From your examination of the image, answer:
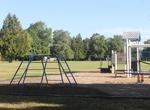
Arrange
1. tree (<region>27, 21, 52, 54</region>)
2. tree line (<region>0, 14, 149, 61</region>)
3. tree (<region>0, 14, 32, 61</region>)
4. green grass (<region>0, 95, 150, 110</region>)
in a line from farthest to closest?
1. tree line (<region>0, 14, 149, 61</region>)
2. tree (<region>27, 21, 52, 54</region>)
3. tree (<region>0, 14, 32, 61</region>)
4. green grass (<region>0, 95, 150, 110</region>)

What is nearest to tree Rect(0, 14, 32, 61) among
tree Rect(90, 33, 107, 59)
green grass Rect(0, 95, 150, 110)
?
tree Rect(90, 33, 107, 59)

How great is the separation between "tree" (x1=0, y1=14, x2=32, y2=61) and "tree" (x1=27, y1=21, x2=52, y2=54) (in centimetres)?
2055

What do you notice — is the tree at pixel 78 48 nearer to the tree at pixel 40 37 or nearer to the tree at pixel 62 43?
the tree at pixel 62 43

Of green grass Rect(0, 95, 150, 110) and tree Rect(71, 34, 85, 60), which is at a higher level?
tree Rect(71, 34, 85, 60)

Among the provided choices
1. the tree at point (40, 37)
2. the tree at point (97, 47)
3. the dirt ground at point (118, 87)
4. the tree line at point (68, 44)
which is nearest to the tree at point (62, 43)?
the tree line at point (68, 44)

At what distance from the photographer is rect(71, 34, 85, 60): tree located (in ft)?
557

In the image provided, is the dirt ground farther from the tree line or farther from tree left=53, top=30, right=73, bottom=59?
tree left=53, top=30, right=73, bottom=59

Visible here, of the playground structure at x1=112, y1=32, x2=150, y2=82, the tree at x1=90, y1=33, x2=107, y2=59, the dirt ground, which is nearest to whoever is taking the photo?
the dirt ground

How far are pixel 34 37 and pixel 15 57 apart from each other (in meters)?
38.9

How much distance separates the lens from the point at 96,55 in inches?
6816

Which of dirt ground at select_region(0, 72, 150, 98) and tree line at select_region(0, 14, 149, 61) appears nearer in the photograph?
dirt ground at select_region(0, 72, 150, 98)

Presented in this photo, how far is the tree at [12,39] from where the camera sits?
132 m

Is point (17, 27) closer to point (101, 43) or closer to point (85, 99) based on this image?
point (101, 43)

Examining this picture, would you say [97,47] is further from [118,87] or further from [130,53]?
[118,87]
